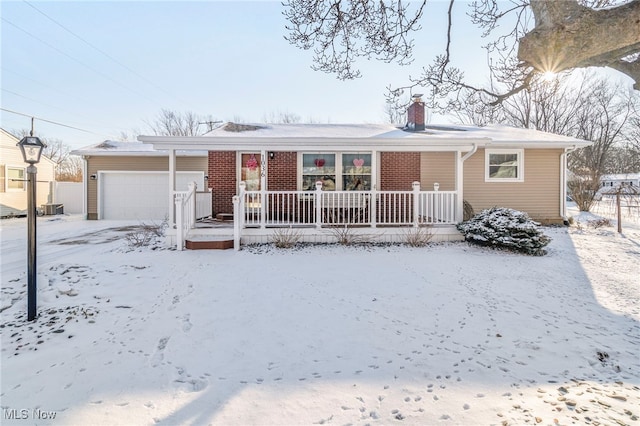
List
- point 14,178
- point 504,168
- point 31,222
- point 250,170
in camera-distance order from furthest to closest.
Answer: point 14,178
point 504,168
point 250,170
point 31,222

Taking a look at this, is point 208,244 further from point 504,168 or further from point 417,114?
point 504,168

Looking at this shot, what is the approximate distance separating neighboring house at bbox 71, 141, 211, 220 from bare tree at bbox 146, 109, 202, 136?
2082 cm

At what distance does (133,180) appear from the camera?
13.5 metres

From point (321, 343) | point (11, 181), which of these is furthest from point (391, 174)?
point (11, 181)

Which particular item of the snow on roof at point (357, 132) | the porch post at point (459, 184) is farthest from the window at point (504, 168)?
the porch post at point (459, 184)

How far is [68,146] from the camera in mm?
38531

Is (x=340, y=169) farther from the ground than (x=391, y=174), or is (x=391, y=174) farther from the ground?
(x=340, y=169)

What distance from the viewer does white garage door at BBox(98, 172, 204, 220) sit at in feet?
44.2

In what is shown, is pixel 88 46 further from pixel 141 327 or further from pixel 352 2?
pixel 141 327

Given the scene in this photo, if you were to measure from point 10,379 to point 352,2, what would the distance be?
6500mm

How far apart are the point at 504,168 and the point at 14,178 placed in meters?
22.3

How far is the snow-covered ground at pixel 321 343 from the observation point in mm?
2281

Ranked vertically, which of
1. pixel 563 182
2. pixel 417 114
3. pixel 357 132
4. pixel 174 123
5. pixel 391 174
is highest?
pixel 174 123

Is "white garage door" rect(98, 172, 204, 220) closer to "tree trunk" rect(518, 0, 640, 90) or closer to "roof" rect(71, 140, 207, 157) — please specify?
"roof" rect(71, 140, 207, 157)
